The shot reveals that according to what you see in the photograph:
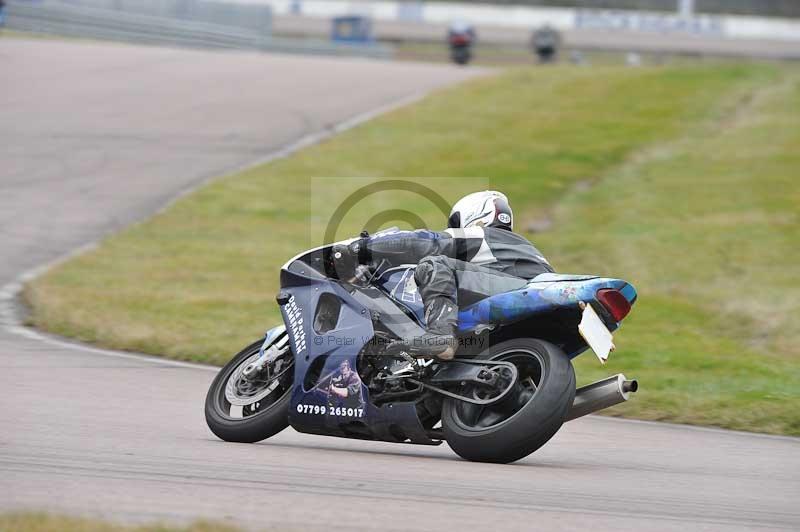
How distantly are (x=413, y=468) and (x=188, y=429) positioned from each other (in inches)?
67.1

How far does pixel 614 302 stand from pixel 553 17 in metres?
47.9

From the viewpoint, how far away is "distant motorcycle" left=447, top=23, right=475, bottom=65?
41188 mm

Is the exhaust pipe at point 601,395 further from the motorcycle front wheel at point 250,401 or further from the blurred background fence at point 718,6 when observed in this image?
the blurred background fence at point 718,6

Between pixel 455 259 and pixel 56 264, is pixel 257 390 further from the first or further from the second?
pixel 56 264

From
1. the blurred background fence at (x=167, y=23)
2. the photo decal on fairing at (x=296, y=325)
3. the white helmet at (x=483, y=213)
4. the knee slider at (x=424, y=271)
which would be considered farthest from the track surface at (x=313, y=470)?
the blurred background fence at (x=167, y=23)

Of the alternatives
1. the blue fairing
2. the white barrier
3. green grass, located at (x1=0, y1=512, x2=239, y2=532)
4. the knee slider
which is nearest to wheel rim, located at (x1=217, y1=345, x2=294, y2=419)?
the blue fairing

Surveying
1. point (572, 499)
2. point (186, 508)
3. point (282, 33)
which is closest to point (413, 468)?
point (572, 499)

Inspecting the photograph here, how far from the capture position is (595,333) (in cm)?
606

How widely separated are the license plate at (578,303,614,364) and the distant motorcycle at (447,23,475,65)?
118 ft

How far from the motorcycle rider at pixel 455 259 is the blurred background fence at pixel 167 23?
114ft

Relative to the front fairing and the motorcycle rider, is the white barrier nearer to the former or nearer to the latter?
the motorcycle rider

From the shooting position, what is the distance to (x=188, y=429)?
23.8 ft

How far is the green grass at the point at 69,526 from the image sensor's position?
14.4ft

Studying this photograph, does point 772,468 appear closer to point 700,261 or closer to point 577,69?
point 700,261
